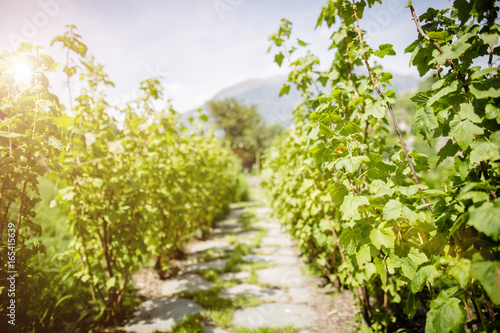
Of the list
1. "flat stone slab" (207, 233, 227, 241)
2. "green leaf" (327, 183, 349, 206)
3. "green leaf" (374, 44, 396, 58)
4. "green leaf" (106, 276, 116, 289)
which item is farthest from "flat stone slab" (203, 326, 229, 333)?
"flat stone slab" (207, 233, 227, 241)

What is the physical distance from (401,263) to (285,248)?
10.7ft

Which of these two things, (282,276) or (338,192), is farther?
(282,276)

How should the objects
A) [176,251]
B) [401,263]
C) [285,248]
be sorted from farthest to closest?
[285,248] → [176,251] → [401,263]

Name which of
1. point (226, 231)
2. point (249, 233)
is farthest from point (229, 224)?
point (249, 233)

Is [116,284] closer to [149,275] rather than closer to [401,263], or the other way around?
[149,275]

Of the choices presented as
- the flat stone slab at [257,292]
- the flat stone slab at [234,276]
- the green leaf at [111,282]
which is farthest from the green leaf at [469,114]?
the flat stone slab at [234,276]

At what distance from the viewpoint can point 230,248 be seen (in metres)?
4.15

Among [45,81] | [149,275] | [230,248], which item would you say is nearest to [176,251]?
[149,275]

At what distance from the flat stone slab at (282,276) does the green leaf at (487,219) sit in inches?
96.9

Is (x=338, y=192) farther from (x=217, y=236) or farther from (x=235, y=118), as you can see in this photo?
(x=235, y=118)

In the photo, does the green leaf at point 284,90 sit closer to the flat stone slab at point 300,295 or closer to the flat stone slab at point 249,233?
the flat stone slab at point 300,295

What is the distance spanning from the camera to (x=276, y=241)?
4.45 metres

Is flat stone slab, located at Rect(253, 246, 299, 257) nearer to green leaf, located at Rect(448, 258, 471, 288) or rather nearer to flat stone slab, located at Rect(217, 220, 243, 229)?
flat stone slab, located at Rect(217, 220, 243, 229)

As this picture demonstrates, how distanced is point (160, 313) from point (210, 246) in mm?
2123
